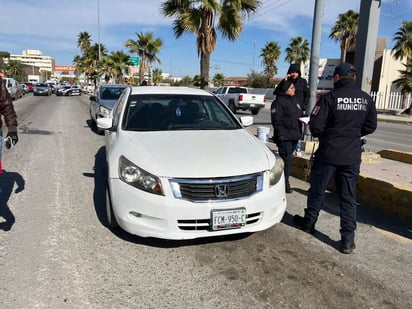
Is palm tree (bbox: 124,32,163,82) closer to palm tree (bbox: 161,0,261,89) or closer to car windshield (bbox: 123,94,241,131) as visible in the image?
palm tree (bbox: 161,0,261,89)

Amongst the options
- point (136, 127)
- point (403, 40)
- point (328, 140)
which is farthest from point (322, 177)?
point (403, 40)

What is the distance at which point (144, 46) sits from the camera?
36.7 meters

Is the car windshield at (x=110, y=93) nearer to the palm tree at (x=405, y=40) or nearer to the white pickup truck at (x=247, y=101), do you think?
the white pickup truck at (x=247, y=101)

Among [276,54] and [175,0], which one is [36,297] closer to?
[175,0]

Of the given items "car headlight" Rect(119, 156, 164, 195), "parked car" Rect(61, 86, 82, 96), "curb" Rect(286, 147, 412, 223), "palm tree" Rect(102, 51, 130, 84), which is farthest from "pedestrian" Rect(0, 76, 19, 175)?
"palm tree" Rect(102, 51, 130, 84)

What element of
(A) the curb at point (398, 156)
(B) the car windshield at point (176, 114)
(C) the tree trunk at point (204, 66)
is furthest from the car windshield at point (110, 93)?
(A) the curb at point (398, 156)

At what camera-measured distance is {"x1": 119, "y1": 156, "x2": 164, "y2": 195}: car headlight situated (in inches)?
132

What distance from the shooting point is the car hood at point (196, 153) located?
3.41m

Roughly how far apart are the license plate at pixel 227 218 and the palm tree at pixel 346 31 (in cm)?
4039

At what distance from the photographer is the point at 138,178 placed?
3.46 m

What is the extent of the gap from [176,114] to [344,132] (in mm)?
2201

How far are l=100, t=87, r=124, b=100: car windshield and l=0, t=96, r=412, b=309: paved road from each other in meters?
7.66

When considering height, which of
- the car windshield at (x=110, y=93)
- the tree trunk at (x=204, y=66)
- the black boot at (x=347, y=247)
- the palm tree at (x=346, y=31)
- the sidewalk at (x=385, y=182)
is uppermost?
the palm tree at (x=346, y=31)

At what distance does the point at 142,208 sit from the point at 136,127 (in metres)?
1.48
